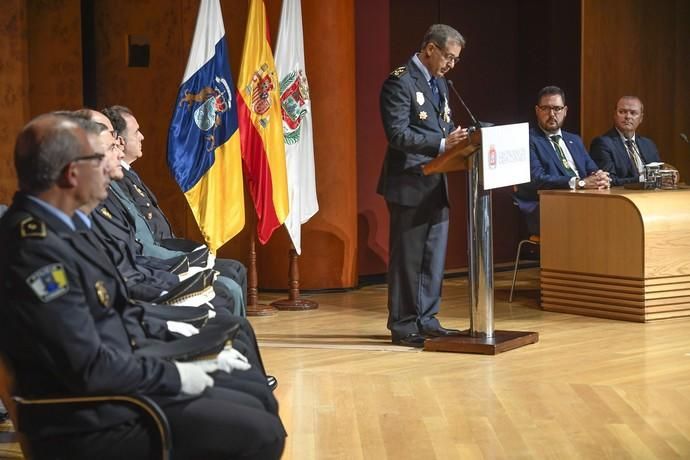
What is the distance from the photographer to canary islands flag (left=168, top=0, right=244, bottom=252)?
659 cm

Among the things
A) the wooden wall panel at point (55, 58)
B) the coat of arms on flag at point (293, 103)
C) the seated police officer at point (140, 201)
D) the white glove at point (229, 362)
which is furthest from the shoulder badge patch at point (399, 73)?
the white glove at point (229, 362)

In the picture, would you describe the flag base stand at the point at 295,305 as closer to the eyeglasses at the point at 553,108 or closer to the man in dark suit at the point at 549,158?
the man in dark suit at the point at 549,158

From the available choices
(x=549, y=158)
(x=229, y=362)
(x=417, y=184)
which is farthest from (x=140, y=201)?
(x=549, y=158)

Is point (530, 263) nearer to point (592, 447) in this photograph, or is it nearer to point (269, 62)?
point (269, 62)

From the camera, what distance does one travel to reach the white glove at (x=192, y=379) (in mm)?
2605

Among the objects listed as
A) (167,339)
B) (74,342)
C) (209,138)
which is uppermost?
(209,138)

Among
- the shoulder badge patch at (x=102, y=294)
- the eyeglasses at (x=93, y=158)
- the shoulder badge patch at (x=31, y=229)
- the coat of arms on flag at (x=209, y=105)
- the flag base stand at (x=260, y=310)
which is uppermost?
the coat of arms on flag at (x=209, y=105)

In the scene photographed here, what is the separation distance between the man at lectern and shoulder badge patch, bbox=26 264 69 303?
3430mm

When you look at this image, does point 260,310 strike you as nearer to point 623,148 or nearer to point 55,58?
point 55,58

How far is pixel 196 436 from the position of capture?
2.60m

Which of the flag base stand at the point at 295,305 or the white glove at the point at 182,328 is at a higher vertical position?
the white glove at the point at 182,328

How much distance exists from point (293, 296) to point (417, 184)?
173 cm

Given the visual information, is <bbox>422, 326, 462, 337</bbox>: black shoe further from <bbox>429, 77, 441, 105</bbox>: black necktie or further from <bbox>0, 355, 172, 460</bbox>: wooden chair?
<bbox>0, 355, 172, 460</bbox>: wooden chair

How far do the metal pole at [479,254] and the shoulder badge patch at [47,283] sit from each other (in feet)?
11.2
